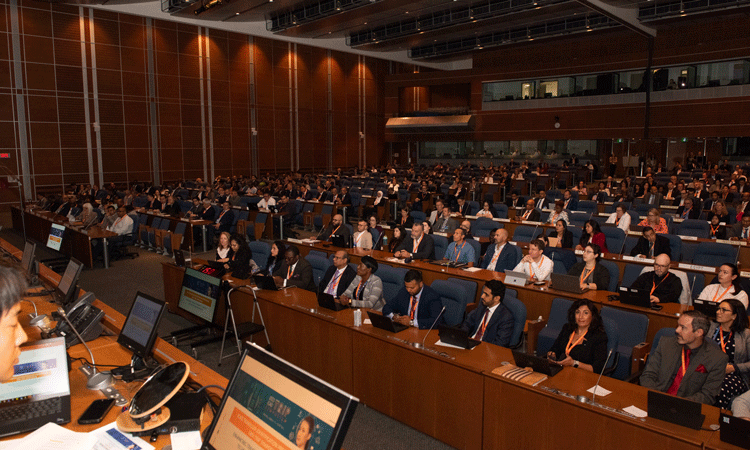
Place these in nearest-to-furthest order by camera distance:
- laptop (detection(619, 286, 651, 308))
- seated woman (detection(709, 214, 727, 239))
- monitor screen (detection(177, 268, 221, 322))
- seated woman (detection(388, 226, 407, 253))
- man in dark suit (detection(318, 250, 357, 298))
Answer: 1. laptop (detection(619, 286, 651, 308))
2. monitor screen (detection(177, 268, 221, 322))
3. man in dark suit (detection(318, 250, 357, 298))
4. seated woman (detection(388, 226, 407, 253))
5. seated woman (detection(709, 214, 727, 239))

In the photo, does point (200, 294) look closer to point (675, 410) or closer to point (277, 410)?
point (277, 410)

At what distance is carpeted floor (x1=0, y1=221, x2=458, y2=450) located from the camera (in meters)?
4.29

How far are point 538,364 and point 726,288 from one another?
3344mm

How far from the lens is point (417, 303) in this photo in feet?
18.2

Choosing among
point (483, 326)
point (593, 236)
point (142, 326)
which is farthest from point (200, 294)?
point (593, 236)

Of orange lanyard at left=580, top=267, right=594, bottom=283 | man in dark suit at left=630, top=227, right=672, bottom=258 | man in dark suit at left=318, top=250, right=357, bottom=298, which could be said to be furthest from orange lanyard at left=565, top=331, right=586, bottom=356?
man in dark suit at left=630, top=227, right=672, bottom=258

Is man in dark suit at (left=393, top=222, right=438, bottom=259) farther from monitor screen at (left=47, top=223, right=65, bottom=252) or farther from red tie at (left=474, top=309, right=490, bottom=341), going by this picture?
monitor screen at (left=47, top=223, right=65, bottom=252)

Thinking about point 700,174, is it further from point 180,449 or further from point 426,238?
point 180,449

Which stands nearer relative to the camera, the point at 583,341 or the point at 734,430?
the point at 734,430

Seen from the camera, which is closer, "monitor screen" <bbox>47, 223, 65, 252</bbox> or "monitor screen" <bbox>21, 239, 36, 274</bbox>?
"monitor screen" <bbox>21, 239, 36, 274</bbox>

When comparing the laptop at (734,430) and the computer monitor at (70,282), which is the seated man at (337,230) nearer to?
the computer monitor at (70,282)

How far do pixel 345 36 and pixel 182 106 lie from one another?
33.9 feet

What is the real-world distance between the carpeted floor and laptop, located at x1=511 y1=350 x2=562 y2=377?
0.71 metres

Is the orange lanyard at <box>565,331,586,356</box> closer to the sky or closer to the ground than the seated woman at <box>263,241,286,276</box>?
closer to the ground
